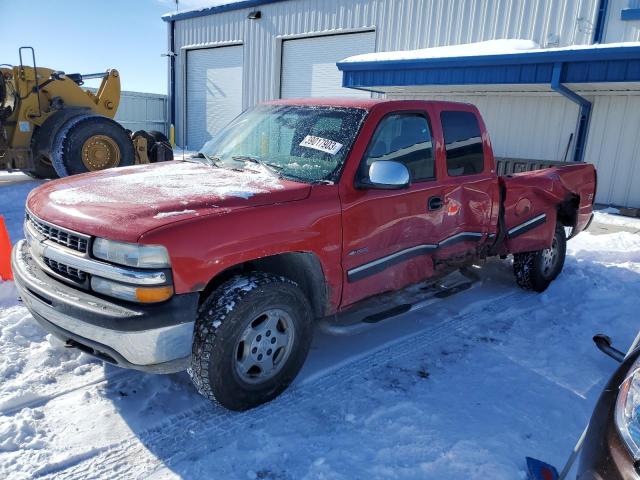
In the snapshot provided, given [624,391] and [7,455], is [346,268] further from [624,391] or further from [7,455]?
[7,455]

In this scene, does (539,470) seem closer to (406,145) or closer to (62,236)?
(406,145)

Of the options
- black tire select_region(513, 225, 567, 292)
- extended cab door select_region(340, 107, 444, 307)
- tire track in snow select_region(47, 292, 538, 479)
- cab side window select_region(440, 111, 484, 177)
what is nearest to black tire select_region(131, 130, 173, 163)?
cab side window select_region(440, 111, 484, 177)

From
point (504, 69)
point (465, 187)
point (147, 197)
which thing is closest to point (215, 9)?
point (504, 69)

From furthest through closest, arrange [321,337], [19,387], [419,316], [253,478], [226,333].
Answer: [419,316] → [321,337] → [19,387] → [226,333] → [253,478]

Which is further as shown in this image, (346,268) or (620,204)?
(620,204)

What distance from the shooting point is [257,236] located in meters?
2.95

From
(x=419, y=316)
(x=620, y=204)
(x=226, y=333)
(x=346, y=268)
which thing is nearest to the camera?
(x=226, y=333)

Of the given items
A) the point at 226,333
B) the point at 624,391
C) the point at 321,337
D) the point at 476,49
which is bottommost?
the point at 321,337

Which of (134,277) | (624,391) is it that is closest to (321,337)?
(134,277)

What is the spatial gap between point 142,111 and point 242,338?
76.4 ft

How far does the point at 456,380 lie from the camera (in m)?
3.66

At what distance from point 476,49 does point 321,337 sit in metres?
9.75

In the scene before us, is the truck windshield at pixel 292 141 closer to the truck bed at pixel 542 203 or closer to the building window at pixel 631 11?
the truck bed at pixel 542 203

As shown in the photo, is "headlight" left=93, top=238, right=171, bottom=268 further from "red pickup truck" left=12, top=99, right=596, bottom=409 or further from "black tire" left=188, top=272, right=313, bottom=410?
"black tire" left=188, top=272, right=313, bottom=410
